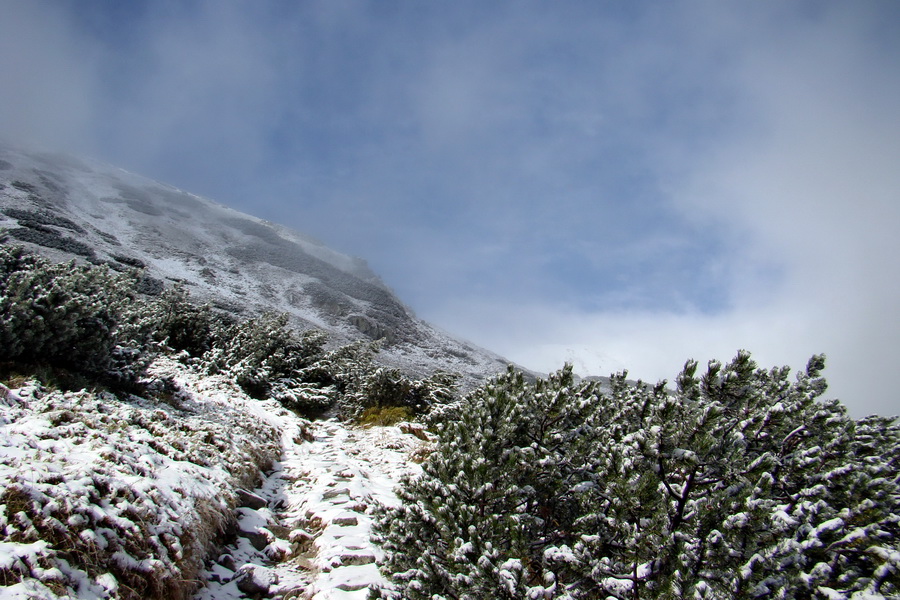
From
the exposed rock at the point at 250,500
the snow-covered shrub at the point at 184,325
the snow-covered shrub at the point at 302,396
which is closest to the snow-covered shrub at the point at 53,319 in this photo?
the exposed rock at the point at 250,500

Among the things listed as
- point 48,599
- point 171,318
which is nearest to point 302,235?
point 171,318

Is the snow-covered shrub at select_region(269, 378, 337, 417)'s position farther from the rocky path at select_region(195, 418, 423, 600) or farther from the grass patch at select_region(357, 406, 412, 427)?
the rocky path at select_region(195, 418, 423, 600)

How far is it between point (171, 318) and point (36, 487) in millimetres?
16200

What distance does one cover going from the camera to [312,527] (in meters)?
6.98

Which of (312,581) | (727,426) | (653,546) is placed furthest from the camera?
(312,581)

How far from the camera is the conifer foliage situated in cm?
256

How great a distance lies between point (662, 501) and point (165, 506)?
18.1 ft

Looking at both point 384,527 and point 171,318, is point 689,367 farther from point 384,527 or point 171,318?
point 171,318

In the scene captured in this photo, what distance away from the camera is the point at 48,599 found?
3.11 m

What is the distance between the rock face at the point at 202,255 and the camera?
32781 mm

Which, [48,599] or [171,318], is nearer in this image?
[48,599]

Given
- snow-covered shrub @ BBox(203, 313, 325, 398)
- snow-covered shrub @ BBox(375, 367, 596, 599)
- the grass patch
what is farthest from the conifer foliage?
snow-covered shrub @ BBox(203, 313, 325, 398)

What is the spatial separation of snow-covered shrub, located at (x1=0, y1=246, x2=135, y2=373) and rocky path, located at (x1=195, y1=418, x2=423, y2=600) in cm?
460

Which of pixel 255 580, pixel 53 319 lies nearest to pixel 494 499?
pixel 255 580
